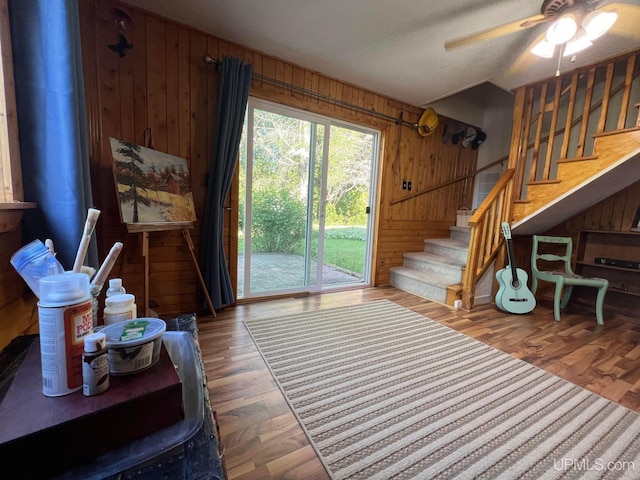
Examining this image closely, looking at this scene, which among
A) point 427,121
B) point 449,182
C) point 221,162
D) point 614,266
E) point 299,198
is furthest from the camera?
point 449,182

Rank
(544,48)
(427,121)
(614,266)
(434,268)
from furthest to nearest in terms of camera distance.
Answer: (427,121) < (434,268) < (614,266) < (544,48)

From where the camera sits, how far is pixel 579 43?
1752mm

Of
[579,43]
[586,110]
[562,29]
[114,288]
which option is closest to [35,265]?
[114,288]

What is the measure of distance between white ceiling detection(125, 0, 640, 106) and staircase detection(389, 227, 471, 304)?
6.29ft

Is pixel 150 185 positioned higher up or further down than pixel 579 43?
further down

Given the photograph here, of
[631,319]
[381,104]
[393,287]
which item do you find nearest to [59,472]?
[393,287]

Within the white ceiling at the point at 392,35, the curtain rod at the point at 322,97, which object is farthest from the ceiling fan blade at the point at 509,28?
the curtain rod at the point at 322,97

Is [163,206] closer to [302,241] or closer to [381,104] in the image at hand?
[302,241]

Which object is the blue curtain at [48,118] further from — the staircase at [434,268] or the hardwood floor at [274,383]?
the staircase at [434,268]

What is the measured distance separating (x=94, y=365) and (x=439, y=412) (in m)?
1.52

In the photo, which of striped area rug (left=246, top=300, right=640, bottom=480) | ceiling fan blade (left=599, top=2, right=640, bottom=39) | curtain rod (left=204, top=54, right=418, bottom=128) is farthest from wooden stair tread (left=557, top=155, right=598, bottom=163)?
striped area rug (left=246, top=300, right=640, bottom=480)

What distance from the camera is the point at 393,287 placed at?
12.0 feet

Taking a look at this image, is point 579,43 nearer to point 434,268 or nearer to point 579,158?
point 579,158

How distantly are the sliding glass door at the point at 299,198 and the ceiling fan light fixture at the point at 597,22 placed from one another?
2091 millimetres
